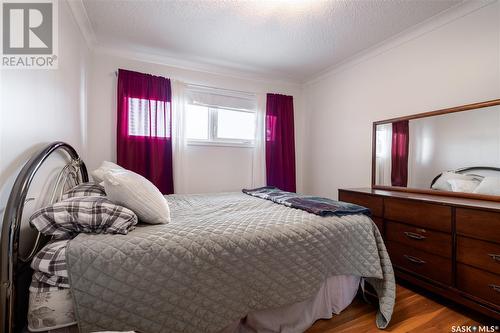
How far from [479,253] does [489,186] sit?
58 centimetres

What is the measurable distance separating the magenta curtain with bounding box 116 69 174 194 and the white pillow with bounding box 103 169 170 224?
4.99ft

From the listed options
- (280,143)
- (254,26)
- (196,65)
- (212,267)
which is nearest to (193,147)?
(196,65)

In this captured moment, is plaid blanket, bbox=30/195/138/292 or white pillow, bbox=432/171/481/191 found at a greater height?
white pillow, bbox=432/171/481/191

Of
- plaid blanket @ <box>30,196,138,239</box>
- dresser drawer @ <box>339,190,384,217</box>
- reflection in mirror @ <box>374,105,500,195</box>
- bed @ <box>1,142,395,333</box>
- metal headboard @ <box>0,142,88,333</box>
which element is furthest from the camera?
dresser drawer @ <box>339,190,384,217</box>

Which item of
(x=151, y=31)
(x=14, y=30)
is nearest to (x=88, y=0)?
(x=151, y=31)

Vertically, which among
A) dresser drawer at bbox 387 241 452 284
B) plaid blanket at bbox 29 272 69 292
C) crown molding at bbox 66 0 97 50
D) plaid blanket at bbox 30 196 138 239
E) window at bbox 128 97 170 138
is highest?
crown molding at bbox 66 0 97 50

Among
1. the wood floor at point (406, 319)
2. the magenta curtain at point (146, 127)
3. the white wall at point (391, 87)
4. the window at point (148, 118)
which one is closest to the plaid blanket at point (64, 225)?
the wood floor at point (406, 319)

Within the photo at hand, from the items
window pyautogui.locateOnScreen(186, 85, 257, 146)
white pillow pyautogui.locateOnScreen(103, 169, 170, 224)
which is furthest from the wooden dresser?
window pyautogui.locateOnScreen(186, 85, 257, 146)

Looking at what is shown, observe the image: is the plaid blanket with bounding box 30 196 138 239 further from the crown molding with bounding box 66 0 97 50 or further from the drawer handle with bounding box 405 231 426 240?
the drawer handle with bounding box 405 231 426 240

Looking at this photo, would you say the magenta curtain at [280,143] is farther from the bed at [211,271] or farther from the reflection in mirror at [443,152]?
the bed at [211,271]

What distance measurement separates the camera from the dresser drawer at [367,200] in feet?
7.00

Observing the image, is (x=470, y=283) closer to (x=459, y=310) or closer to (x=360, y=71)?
(x=459, y=310)

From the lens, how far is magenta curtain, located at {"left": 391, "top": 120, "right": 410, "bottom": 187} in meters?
2.34

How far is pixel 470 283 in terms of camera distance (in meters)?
1.53
